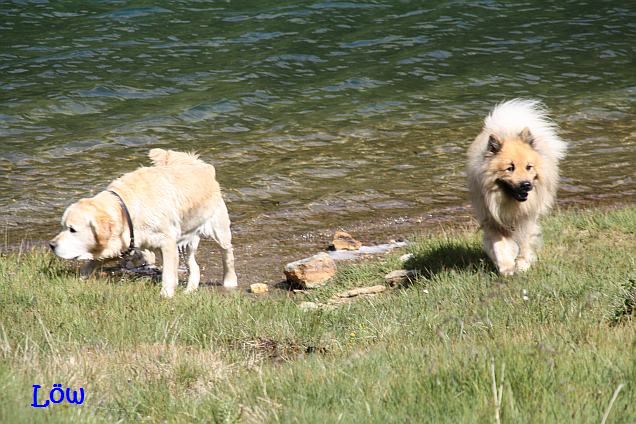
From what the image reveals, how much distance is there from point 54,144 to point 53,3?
11273 mm

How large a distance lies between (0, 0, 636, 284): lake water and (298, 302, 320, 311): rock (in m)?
1.81

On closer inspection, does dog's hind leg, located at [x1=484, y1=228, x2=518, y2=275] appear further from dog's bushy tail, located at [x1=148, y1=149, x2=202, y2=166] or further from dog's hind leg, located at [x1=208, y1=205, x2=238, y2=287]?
→ dog's bushy tail, located at [x1=148, y1=149, x2=202, y2=166]

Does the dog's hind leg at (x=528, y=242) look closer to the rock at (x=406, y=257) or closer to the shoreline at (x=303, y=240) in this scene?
the rock at (x=406, y=257)

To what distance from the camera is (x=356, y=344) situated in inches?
233

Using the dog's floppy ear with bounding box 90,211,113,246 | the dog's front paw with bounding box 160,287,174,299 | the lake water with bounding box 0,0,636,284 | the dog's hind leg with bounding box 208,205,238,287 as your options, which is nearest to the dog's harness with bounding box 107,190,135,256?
the dog's floppy ear with bounding box 90,211,113,246

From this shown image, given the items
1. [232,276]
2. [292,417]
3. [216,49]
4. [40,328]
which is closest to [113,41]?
[216,49]

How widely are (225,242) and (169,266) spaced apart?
1193 millimetres

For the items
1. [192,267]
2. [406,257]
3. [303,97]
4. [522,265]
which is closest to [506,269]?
[522,265]

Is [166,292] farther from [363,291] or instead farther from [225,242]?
[363,291]

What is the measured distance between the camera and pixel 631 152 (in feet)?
44.0

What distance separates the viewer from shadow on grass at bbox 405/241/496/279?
27.0 ft

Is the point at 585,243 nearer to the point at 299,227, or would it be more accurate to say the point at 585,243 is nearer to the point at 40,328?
the point at 299,227

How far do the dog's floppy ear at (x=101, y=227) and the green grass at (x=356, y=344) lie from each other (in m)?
0.47

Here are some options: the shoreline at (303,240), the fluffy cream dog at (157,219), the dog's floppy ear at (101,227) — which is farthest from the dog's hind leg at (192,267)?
the dog's floppy ear at (101,227)
